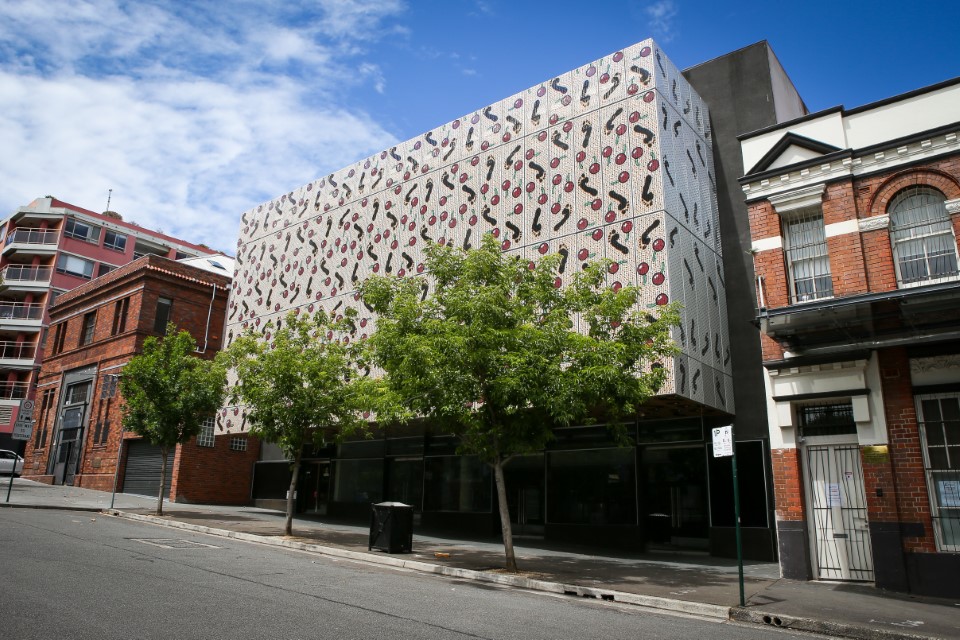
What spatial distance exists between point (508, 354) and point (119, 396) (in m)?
26.4

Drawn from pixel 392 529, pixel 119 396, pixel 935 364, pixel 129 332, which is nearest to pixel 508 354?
pixel 392 529

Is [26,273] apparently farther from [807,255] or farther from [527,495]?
[807,255]

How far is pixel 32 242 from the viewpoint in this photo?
2064 inches

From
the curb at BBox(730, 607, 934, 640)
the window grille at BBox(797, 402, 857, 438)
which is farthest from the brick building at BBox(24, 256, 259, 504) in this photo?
the curb at BBox(730, 607, 934, 640)

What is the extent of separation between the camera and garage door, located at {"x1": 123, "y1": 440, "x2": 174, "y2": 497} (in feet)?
99.2

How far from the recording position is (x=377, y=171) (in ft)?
84.3

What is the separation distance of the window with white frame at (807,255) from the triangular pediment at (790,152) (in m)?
1.16

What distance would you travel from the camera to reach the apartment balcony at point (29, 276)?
169ft

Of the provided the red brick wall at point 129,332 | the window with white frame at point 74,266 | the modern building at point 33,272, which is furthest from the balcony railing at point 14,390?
the red brick wall at point 129,332

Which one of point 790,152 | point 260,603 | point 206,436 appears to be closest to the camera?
point 260,603

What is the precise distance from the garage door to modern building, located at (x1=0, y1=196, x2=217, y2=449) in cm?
2525

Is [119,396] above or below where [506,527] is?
above

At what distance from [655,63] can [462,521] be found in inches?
616

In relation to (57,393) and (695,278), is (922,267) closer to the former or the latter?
(695,278)
